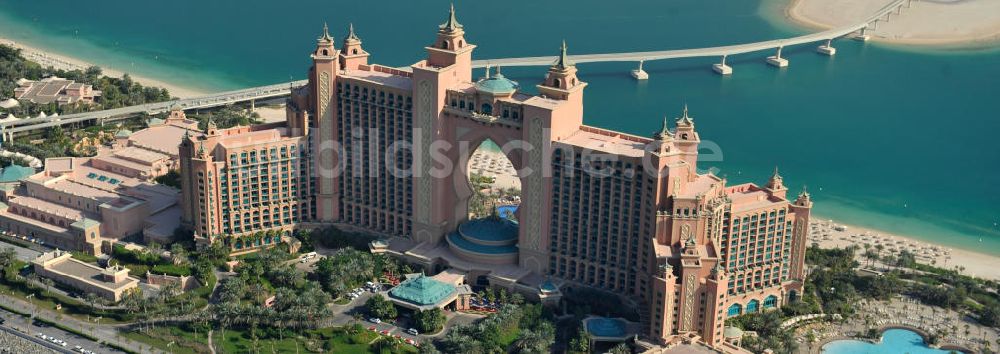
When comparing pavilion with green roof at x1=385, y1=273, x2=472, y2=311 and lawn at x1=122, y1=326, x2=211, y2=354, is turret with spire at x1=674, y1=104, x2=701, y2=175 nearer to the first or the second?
pavilion with green roof at x1=385, y1=273, x2=472, y2=311

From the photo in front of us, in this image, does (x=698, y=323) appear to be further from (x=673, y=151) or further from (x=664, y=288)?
(x=673, y=151)

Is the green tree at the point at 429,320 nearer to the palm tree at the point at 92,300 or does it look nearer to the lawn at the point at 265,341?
the lawn at the point at 265,341

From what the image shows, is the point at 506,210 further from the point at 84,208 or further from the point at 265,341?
the point at 84,208

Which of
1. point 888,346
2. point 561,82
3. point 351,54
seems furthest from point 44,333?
point 888,346

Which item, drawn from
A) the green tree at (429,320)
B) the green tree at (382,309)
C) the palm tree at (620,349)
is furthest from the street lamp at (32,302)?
the palm tree at (620,349)

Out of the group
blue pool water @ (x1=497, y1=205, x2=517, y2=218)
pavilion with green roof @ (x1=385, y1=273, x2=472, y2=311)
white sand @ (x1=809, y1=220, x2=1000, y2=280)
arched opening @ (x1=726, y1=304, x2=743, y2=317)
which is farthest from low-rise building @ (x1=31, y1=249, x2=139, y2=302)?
white sand @ (x1=809, y1=220, x2=1000, y2=280)

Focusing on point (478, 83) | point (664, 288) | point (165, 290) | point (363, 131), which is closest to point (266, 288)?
point (165, 290)

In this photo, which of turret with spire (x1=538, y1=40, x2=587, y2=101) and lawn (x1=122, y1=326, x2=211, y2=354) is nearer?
lawn (x1=122, y1=326, x2=211, y2=354)

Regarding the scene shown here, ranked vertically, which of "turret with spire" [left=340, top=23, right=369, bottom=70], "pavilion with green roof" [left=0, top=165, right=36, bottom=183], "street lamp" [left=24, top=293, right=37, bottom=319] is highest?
"turret with spire" [left=340, top=23, right=369, bottom=70]
